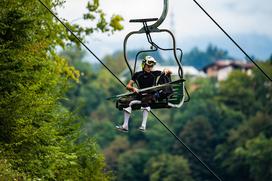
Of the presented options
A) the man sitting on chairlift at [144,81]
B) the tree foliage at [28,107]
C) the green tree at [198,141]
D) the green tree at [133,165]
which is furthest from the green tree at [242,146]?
the man sitting on chairlift at [144,81]

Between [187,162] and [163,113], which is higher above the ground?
[163,113]

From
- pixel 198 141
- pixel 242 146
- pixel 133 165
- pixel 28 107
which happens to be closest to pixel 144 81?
pixel 28 107

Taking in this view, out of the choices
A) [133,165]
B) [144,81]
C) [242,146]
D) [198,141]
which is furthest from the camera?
[133,165]

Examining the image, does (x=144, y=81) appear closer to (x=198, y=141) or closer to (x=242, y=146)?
(x=242, y=146)

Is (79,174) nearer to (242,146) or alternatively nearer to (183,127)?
(242,146)

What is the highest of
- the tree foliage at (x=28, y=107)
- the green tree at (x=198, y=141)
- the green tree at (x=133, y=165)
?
the green tree at (x=198, y=141)

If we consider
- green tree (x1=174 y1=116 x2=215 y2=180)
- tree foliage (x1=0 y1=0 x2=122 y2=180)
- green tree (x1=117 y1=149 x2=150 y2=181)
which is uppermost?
green tree (x1=174 y1=116 x2=215 y2=180)

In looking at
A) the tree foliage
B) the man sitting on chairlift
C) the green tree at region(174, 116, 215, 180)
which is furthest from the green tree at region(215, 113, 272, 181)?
the man sitting on chairlift

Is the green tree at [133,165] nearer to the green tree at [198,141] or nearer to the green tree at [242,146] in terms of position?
the green tree at [198,141]

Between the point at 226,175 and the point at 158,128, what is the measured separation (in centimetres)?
2404

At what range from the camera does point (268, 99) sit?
482 ft

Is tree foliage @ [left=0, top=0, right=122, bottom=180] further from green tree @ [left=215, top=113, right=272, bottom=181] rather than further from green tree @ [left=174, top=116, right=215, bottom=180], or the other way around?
green tree @ [left=174, top=116, right=215, bottom=180]

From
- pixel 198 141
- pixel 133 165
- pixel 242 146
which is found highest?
pixel 198 141

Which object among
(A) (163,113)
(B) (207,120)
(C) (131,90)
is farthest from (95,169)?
(A) (163,113)
